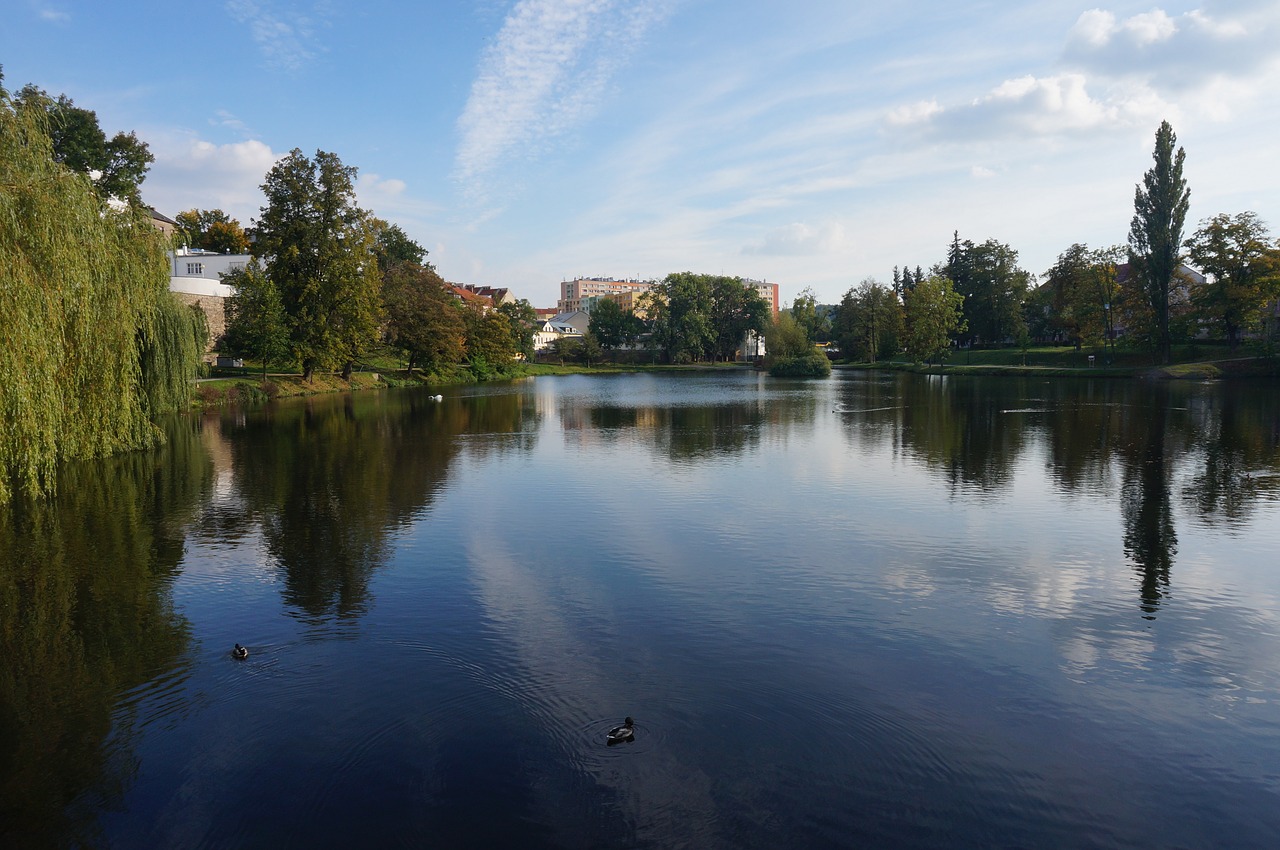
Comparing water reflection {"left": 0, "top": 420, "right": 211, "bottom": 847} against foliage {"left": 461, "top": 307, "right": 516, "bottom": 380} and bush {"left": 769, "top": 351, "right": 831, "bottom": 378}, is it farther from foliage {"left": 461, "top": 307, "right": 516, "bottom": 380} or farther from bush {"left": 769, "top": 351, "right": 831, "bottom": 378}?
bush {"left": 769, "top": 351, "right": 831, "bottom": 378}

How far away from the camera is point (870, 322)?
9875 cm

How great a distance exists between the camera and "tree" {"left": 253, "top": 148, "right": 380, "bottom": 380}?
50.8 m

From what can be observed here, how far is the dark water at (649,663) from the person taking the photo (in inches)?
258

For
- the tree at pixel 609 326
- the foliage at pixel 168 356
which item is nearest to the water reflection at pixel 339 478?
the foliage at pixel 168 356

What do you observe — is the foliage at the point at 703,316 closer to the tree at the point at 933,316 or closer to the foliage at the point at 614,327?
the foliage at the point at 614,327

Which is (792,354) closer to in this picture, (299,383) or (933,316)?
(933,316)

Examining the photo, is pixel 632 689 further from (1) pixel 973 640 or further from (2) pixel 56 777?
(2) pixel 56 777

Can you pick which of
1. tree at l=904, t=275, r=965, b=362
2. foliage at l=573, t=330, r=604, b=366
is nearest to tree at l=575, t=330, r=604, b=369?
foliage at l=573, t=330, r=604, b=366

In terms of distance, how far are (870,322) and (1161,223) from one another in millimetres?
40915

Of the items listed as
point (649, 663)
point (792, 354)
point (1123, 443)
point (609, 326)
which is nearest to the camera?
point (649, 663)

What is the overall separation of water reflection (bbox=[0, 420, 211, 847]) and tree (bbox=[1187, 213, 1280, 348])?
6985 cm

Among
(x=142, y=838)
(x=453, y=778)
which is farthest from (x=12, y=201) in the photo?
(x=453, y=778)

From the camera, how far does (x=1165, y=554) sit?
532 inches

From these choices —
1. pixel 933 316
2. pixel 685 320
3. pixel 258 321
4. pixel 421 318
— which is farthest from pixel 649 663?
pixel 685 320
